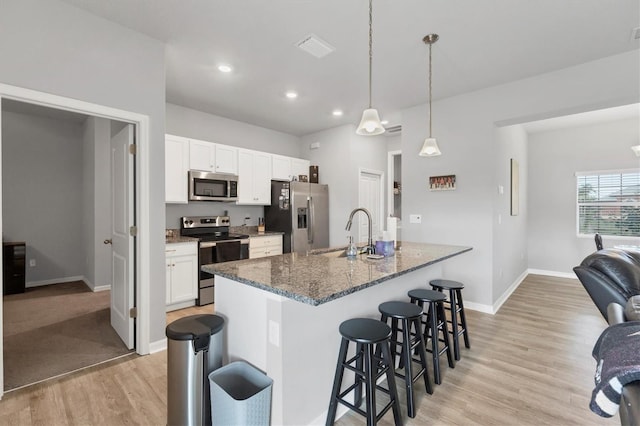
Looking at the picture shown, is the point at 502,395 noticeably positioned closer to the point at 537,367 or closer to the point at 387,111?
the point at 537,367

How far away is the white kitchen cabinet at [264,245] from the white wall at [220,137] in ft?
2.18

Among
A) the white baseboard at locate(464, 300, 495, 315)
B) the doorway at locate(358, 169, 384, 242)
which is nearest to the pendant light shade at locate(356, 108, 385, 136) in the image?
the white baseboard at locate(464, 300, 495, 315)

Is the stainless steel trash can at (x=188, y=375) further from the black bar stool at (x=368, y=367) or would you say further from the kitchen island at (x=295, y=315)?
the black bar stool at (x=368, y=367)

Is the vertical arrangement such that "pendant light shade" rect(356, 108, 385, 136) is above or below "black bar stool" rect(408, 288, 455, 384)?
above

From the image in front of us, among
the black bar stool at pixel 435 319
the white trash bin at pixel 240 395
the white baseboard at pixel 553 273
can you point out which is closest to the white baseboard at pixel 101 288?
the white trash bin at pixel 240 395

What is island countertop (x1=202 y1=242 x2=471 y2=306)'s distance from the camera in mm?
1381

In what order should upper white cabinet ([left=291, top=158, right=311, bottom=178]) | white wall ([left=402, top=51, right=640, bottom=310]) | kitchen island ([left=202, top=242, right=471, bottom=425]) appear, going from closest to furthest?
kitchen island ([left=202, top=242, right=471, bottom=425]) < white wall ([left=402, top=51, right=640, bottom=310]) < upper white cabinet ([left=291, top=158, right=311, bottom=178])

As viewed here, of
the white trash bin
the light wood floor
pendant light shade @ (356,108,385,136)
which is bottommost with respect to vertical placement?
the light wood floor

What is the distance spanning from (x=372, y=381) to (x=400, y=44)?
2749mm

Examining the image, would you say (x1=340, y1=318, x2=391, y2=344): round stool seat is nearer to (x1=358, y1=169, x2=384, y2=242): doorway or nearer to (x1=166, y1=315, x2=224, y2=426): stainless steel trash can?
(x1=166, y1=315, x2=224, y2=426): stainless steel trash can

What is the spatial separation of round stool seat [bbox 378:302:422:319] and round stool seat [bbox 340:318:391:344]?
193 mm

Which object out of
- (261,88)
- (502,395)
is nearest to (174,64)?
(261,88)

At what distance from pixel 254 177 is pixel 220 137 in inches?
34.3

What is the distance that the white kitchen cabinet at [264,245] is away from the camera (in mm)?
4504
